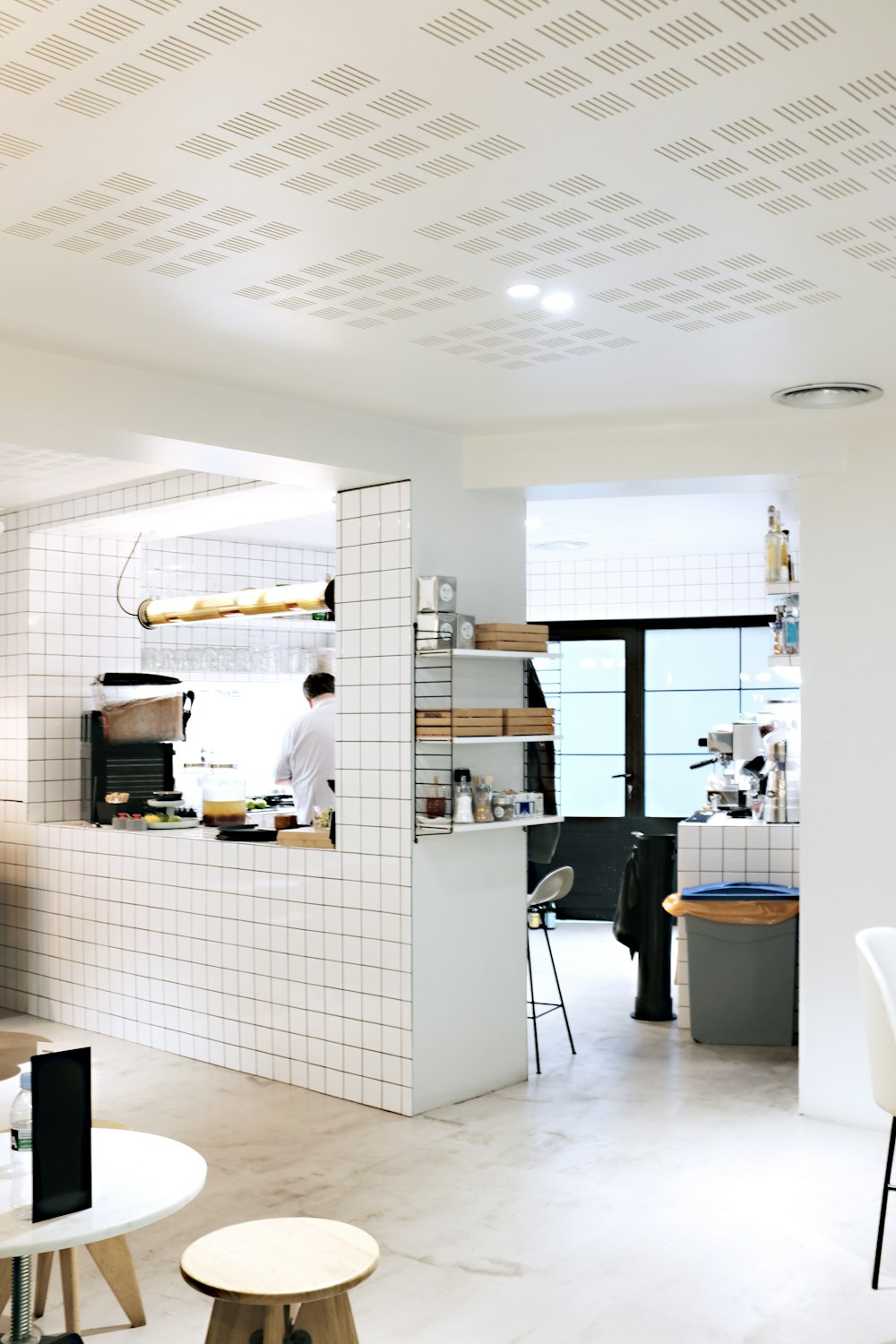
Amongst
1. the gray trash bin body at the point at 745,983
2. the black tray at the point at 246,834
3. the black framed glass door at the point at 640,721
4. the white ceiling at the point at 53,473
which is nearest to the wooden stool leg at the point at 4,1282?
the black tray at the point at 246,834

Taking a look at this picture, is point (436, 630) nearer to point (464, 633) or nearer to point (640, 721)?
point (464, 633)

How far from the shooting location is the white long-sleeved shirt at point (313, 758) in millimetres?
6145

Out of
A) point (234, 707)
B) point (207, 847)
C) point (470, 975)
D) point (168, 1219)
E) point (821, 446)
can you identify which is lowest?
point (168, 1219)

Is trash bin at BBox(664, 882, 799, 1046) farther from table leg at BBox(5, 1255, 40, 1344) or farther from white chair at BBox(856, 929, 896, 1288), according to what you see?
table leg at BBox(5, 1255, 40, 1344)

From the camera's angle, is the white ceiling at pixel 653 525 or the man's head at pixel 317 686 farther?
the white ceiling at pixel 653 525

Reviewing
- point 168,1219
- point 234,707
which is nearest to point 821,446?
point 168,1219

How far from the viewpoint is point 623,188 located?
257 cm

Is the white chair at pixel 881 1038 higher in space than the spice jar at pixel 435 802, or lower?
lower

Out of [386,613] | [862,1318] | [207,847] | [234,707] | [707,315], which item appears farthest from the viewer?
[234,707]

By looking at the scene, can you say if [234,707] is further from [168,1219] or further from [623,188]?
[623,188]

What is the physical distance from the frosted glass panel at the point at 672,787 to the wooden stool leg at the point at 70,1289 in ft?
22.0

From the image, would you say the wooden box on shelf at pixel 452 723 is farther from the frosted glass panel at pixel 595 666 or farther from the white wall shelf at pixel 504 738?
the frosted glass panel at pixel 595 666

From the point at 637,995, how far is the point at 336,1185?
2.63m

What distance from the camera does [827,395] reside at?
13.8ft
